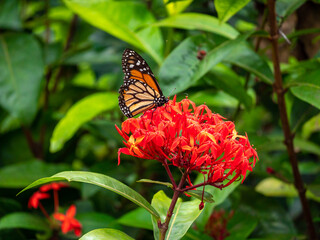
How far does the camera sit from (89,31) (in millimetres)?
2977

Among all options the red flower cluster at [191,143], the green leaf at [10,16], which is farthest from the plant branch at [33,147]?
the red flower cluster at [191,143]

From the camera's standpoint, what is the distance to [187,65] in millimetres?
1405

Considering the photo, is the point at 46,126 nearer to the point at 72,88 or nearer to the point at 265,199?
the point at 72,88

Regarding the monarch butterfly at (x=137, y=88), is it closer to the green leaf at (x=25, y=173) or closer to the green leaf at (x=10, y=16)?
the green leaf at (x=25, y=173)

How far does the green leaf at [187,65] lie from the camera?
4.42 ft

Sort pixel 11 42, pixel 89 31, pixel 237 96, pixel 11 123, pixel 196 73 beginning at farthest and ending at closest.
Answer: pixel 89 31 < pixel 11 123 < pixel 11 42 < pixel 237 96 < pixel 196 73

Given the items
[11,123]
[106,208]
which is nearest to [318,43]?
[106,208]

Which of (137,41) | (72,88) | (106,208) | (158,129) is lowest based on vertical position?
(106,208)

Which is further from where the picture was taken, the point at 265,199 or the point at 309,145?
the point at 309,145

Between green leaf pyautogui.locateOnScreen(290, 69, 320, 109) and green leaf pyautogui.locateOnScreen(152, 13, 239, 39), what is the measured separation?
1.16ft

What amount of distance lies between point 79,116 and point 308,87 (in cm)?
96

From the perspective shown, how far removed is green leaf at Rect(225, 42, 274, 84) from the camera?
1528 mm

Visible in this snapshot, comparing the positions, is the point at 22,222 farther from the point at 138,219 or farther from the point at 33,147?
the point at 33,147

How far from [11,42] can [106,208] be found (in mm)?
1142
